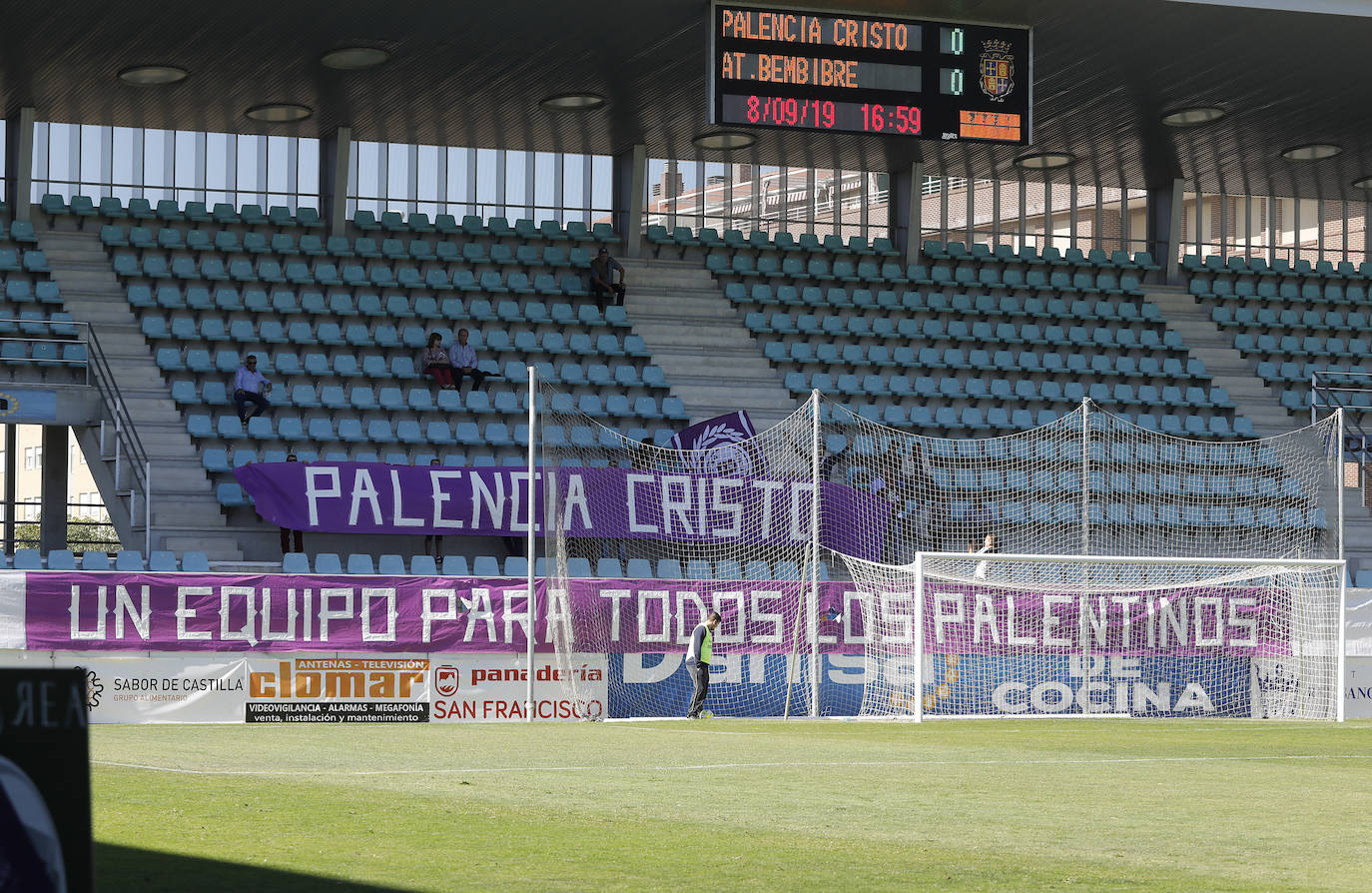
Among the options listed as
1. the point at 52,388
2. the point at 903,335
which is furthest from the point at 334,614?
the point at 903,335

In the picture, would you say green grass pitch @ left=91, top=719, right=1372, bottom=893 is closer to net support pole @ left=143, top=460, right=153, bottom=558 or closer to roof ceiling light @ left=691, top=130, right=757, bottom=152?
net support pole @ left=143, top=460, right=153, bottom=558

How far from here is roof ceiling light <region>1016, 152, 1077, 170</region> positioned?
2955 centimetres

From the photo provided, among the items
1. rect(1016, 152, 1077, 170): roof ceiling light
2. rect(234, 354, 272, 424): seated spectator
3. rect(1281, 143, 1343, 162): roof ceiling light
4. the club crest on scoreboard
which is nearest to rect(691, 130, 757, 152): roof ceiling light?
rect(1016, 152, 1077, 170): roof ceiling light

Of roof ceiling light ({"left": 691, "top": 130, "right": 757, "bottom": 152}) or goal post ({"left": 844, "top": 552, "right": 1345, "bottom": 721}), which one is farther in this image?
roof ceiling light ({"left": 691, "top": 130, "right": 757, "bottom": 152})

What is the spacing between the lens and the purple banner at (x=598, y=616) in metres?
17.9

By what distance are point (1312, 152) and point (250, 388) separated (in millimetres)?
17924

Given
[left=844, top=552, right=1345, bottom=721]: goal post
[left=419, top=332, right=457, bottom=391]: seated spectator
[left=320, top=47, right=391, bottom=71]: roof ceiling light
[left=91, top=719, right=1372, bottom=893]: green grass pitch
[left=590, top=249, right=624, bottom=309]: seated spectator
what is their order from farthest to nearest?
1. [left=590, top=249, right=624, bottom=309]: seated spectator
2. [left=419, top=332, right=457, bottom=391]: seated spectator
3. [left=320, top=47, right=391, bottom=71]: roof ceiling light
4. [left=844, top=552, right=1345, bottom=721]: goal post
5. [left=91, top=719, right=1372, bottom=893]: green grass pitch

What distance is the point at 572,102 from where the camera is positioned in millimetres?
26312

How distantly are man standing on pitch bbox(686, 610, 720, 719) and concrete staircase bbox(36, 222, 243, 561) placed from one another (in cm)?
636

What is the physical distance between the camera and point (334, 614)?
60.4 ft

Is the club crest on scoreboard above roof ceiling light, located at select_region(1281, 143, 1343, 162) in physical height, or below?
below

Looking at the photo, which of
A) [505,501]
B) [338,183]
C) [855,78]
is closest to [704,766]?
[505,501]

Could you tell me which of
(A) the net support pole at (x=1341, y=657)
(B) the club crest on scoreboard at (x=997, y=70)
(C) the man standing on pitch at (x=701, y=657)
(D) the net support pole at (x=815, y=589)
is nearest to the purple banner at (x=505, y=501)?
(D) the net support pole at (x=815, y=589)

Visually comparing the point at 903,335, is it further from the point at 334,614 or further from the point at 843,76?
the point at 334,614
